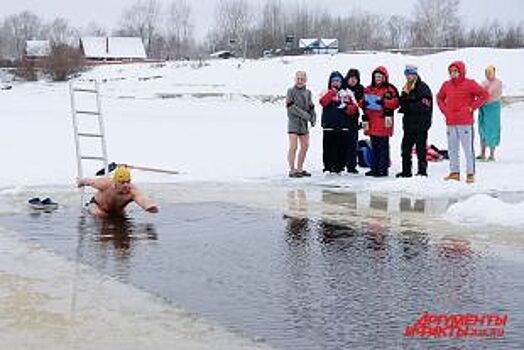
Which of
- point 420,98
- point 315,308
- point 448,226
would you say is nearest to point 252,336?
point 315,308

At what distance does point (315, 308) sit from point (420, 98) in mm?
8369

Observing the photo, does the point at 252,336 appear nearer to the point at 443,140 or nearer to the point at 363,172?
the point at 363,172

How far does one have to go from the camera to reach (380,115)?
14.5 meters

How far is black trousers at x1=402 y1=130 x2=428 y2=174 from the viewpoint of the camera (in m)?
14.3

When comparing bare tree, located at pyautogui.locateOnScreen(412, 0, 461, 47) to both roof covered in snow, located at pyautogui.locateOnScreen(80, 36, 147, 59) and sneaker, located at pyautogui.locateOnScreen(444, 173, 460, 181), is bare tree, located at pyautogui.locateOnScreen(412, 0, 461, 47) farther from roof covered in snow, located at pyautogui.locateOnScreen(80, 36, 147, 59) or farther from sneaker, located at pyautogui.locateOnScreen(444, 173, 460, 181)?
sneaker, located at pyautogui.locateOnScreen(444, 173, 460, 181)

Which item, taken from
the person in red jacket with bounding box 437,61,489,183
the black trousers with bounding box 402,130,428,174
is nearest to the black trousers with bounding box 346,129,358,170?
the black trousers with bounding box 402,130,428,174

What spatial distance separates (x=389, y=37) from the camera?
15012 centimetres

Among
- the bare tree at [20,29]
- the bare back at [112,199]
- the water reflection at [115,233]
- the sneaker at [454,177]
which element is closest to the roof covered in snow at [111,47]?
the bare tree at [20,29]

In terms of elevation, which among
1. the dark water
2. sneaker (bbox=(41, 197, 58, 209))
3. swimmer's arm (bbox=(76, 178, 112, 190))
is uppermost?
swimmer's arm (bbox=(76, 178, 112, 190))

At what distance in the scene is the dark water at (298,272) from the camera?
5.96 m

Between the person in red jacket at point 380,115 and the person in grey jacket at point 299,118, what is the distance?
0.91 m

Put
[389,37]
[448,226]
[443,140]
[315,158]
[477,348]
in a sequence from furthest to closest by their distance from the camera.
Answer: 1. [389,37]
2. [443,140]
3. [315,158]
4. [448,226]
5. [477,348]

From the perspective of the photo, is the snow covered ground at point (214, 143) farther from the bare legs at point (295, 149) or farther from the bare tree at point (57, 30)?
the bare tree at point (57, 30)

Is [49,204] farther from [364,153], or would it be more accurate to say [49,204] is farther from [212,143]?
[212,143]
